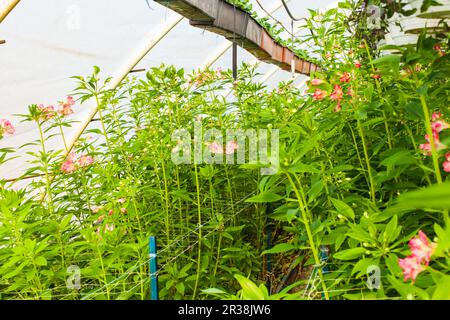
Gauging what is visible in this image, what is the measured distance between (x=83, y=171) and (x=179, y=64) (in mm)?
3160

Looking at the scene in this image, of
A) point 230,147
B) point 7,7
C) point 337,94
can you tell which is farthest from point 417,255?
point 7,7

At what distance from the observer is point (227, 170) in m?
2.26

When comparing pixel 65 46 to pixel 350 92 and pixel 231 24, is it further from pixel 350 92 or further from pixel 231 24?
pixel 350 92

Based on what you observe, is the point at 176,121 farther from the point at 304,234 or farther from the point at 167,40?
the point at 167,40

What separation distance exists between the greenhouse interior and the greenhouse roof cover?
0.01 metres

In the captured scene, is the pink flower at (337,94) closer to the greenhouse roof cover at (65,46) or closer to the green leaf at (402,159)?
the green leaf at (402,159)

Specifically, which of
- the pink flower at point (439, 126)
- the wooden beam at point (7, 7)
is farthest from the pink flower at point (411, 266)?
the wooden beam at point (7, 7)

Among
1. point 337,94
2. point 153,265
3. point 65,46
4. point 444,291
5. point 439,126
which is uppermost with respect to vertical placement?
point 65,46

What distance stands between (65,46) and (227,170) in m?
1.86

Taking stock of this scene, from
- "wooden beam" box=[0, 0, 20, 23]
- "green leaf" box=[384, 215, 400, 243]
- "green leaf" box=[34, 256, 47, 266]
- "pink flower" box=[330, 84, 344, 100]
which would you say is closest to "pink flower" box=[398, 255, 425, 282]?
"green leaf" box=[384, 215, 400, 243]

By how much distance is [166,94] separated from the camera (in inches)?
82.8

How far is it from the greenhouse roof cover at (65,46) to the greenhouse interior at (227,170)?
0.04 feet

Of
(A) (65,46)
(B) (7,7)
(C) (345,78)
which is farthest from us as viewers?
(A) (65,46)
